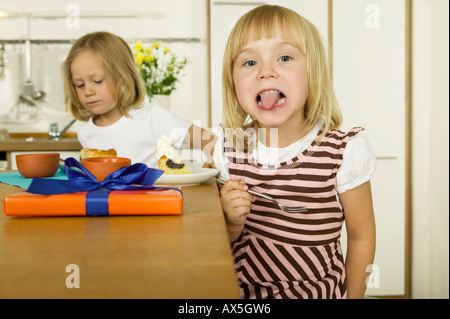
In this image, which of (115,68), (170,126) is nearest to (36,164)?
(170,126)

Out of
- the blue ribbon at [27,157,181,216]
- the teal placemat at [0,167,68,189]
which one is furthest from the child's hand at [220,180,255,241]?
the teal placemat at [0,167,68,189]

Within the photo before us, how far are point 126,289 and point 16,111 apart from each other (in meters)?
2.96

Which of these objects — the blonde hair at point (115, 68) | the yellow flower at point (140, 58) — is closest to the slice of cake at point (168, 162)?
the blonde hair at point (115, 68)

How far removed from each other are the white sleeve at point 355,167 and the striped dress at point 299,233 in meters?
0.01

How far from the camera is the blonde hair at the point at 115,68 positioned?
6.29 ft

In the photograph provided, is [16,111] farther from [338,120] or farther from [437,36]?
[437,36]

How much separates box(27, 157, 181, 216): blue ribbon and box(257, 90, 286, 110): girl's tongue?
35 cm

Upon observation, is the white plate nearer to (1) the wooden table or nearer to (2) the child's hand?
(2) the child's hand

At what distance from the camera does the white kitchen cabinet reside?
2.57m

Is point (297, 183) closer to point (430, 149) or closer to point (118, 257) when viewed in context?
point (118, 257)

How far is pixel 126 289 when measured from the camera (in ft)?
1.18

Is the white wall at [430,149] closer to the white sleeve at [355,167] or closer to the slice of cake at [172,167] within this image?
the white sleeve at [355,167]
